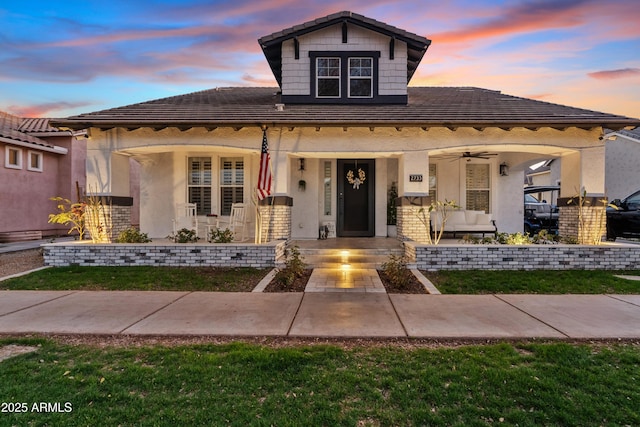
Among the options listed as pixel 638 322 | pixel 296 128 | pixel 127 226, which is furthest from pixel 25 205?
pixel 638 322

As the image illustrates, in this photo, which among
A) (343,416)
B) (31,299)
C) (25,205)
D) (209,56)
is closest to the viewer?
(343,416)

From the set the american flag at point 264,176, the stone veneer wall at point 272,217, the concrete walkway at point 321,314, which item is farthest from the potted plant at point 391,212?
the concrete walkway at point 321,314

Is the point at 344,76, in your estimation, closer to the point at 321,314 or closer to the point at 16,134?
the point at 321,314

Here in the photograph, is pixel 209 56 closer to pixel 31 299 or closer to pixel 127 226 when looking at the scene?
pixel 127 226

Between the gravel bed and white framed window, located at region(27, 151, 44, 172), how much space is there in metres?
5.34

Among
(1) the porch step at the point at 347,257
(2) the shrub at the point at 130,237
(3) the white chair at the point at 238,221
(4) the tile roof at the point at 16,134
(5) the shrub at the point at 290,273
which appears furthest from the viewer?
(4) the tile roof at the point at 16,134

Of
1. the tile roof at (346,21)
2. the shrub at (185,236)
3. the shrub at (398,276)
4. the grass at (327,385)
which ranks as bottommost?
the grass at (327,385)

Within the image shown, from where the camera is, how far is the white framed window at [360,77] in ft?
33.9

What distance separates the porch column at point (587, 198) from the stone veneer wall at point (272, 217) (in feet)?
24.6

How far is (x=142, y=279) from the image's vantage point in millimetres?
6832

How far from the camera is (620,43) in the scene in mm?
10695

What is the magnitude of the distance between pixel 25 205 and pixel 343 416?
16.9 metres

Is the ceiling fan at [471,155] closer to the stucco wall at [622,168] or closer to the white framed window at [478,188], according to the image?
the white framed window at [478,188]

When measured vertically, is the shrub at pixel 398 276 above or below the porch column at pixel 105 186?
below
